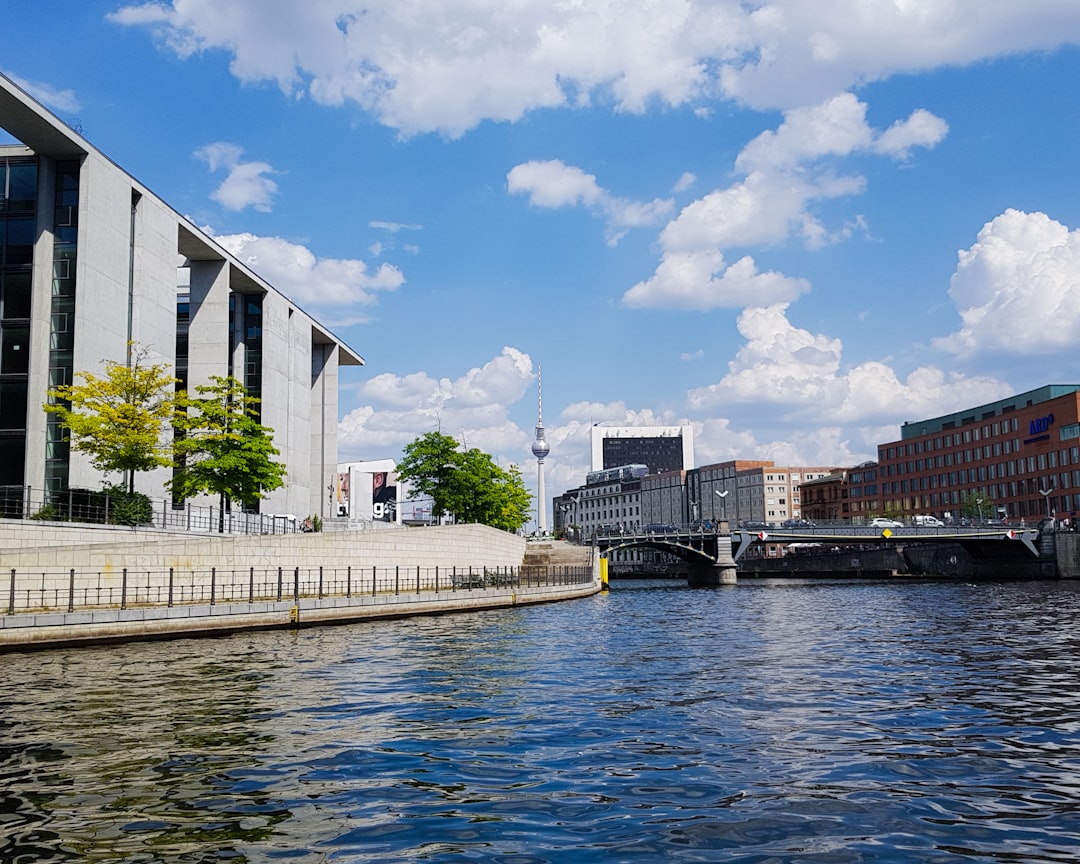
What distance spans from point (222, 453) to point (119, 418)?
29.1 feet

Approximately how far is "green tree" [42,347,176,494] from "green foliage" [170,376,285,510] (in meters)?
3.01

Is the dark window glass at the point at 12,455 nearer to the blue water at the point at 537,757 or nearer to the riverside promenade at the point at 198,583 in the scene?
the riverside promenade at the point at 198,583

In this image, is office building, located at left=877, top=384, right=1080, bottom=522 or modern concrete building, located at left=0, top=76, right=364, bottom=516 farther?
office building, located at left=877, top=384, right=1080, bottom=522

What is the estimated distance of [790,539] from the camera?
120 metres

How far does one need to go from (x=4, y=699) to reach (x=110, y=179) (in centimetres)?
4842

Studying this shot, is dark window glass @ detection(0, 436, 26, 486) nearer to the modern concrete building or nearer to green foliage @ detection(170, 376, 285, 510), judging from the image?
the modern concrete building

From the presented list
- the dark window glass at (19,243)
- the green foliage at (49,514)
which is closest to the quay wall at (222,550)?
the green foliage at (49,514)

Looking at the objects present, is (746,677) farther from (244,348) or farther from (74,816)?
(244,348)

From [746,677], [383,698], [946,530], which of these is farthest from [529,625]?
[946,530]

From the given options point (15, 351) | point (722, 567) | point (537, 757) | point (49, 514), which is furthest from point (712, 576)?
point (537, 757)

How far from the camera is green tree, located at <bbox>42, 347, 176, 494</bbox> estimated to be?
1994 inches

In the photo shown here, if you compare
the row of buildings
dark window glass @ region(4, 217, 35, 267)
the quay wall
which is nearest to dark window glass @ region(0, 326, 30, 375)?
dark window glass @ region(4, 217, 35, 267)

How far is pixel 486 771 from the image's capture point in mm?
13984

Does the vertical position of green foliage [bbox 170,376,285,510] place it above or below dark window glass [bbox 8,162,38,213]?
below
